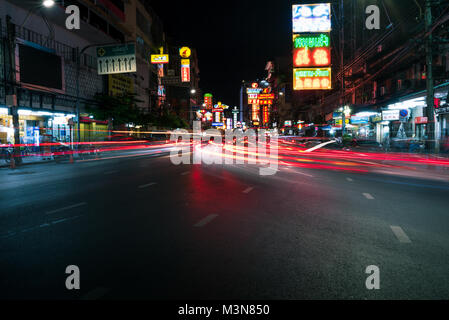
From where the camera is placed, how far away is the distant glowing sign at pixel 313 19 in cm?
4100

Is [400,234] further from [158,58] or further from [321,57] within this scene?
[158,58]

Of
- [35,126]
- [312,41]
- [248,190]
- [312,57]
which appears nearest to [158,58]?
[312,41]

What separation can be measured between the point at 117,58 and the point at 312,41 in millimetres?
23147

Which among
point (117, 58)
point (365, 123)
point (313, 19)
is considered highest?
point (313, 19)

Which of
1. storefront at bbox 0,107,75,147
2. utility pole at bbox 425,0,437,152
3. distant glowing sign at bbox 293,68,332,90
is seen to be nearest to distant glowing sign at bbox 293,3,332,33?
distant glowing sign at bbox 293,68,332,90

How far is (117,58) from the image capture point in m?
28.7

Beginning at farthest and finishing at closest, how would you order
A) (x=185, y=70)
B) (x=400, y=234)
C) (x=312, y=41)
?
(x=185, y=70) < (x=312, y=41) < (x=400, y=234)

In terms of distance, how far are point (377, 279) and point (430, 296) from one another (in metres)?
0.56

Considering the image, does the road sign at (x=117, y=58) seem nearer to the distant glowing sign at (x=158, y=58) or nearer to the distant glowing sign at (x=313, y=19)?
the distant glowing sign at (x=313, y=19)

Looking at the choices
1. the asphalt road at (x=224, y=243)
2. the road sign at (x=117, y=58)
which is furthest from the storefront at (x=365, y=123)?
the asphalt road at (x=224, y=243)

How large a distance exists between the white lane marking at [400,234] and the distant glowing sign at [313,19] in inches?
1538
